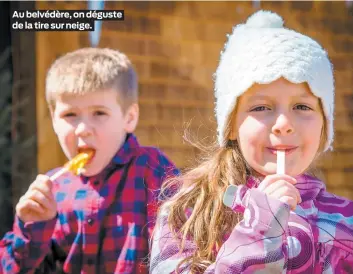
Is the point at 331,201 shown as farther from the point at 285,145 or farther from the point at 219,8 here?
the point at 219,8

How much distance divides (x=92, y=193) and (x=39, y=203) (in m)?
0.12

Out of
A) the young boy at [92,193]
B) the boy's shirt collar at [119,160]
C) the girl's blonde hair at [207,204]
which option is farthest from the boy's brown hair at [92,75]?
the girl's blonde hair at [207,204]

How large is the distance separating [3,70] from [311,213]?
91 centimetres

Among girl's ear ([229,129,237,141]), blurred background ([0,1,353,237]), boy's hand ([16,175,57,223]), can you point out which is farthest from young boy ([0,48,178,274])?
girl's ear ([229,129,237,141])

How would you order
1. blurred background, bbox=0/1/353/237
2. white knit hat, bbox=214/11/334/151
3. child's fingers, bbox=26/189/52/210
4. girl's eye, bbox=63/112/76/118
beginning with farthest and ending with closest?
1. blurred background, bbox=0/1/353/237
2. girl's eye, bbox=63/112/76/118
3. child's fingers, bbox=26/189/52/210
4. white knit hat, bbox=214/11/334/151

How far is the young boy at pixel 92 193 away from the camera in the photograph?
4.73ft

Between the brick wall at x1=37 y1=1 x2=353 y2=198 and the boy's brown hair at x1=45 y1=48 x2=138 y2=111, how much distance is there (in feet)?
0.25

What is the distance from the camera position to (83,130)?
4.90 feet

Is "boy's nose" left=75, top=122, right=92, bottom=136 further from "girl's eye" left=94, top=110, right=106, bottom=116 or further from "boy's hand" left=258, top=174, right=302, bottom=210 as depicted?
"boy's hand" left=258, top=174, right=302, bottom=210

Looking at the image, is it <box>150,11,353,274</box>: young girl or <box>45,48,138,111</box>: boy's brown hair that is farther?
<box>45,48,138,111</box>: boy's brown hair

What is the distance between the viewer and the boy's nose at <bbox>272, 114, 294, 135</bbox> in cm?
112

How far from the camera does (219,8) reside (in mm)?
1759

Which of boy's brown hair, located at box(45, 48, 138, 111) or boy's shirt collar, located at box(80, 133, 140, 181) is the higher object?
boy's brown hair, located at box(45, 48, 138, 111)

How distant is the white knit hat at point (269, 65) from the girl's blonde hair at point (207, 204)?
39 millimetres
